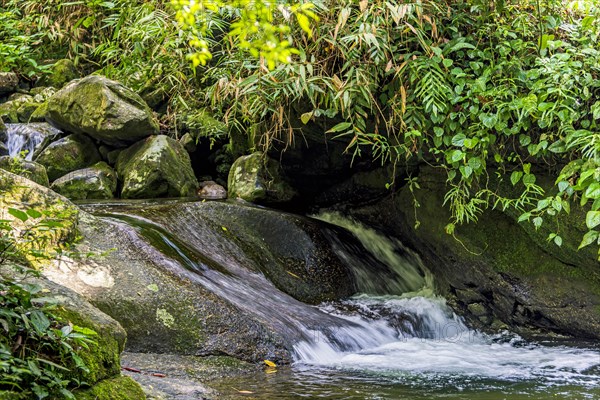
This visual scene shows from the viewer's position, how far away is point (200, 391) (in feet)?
9.29

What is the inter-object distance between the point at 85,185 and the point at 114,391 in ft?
16.9

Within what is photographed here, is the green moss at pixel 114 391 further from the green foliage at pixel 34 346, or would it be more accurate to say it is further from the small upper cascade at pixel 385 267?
the small upper cascade at pixel 385 267

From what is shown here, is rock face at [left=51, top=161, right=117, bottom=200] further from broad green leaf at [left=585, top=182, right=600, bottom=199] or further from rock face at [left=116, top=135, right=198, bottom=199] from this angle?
broad green leaf at [left=585, top=182, right=600, bottom=199]

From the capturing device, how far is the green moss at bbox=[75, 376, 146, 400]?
2108 mm

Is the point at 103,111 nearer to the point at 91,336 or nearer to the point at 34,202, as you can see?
the point at 34,202

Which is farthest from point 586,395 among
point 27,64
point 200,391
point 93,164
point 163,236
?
point 27,64

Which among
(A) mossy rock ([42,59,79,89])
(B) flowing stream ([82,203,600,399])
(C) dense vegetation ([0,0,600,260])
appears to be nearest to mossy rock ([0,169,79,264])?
(B) flowing stream ([82,203,600,399])

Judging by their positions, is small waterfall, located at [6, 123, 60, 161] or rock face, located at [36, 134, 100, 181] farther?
small waterfall, located at [6, 123, 60, 161]

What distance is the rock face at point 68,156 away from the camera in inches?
297

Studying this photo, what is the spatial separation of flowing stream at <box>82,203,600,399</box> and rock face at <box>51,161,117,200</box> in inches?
76.6

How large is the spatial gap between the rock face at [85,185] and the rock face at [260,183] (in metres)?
1.44

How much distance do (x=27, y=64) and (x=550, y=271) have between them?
884 cm

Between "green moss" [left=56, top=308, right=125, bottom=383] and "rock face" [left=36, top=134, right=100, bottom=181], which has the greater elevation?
"rock face" [left=36, top=134, right=100, bottom=181]

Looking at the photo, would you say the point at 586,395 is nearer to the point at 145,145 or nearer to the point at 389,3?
the point at 389,3
